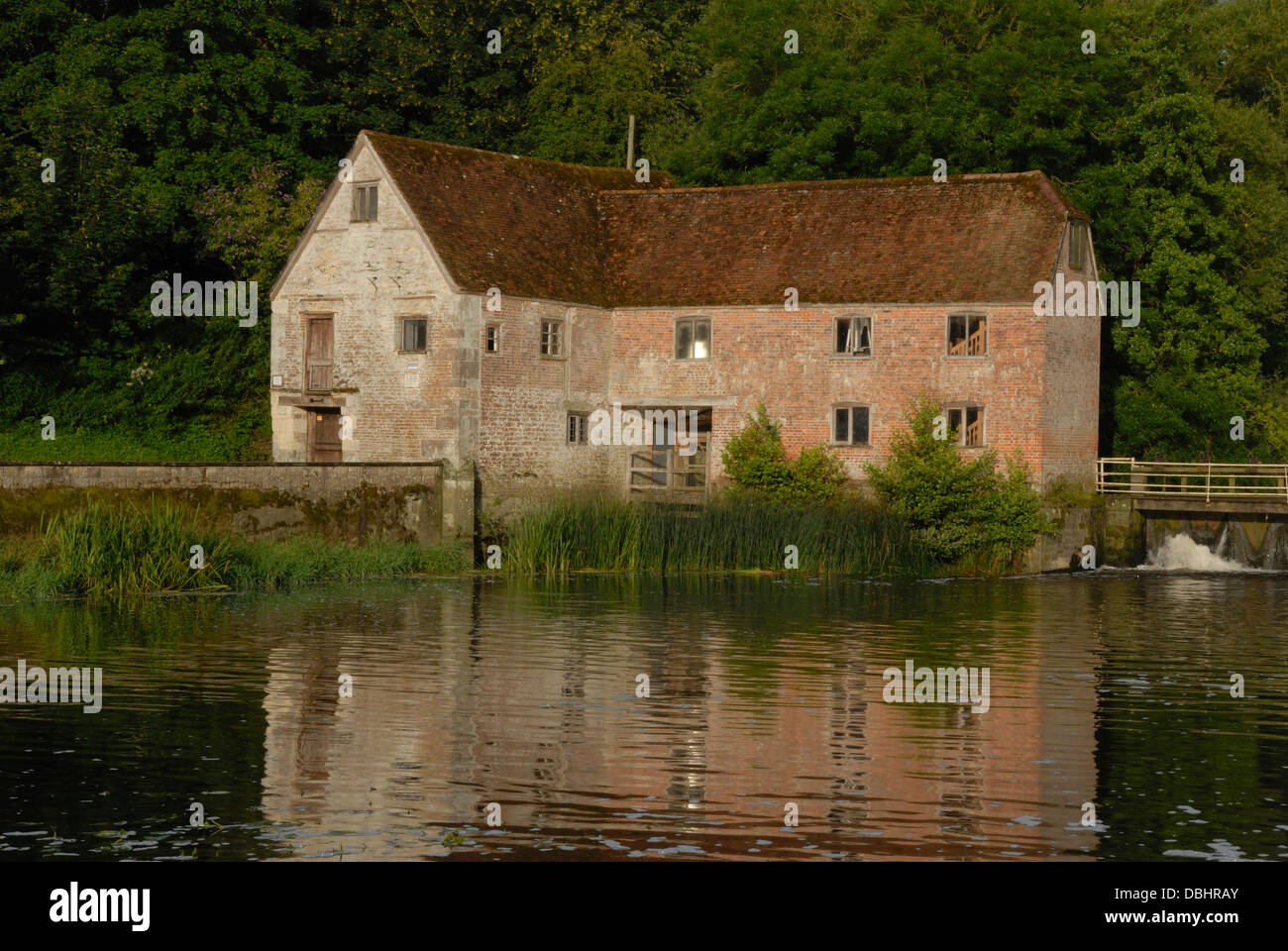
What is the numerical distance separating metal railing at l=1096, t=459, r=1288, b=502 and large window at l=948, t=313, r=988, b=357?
15.5 feet

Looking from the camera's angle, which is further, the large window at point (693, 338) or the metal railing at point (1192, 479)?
the large window at point (693, 338)

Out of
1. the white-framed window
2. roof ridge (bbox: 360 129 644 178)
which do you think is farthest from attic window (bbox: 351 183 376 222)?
the white-framed window

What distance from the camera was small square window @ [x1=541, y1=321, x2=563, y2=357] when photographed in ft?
163

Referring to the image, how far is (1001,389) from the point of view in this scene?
4806cm

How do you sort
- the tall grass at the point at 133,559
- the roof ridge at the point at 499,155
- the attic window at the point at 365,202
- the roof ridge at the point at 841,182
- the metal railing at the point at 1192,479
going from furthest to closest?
the roof ridge at the point at 841,182, the metal railing at the point at 1192,479, the roof ridge at the point at 499,155, the attic window at the point at 365,202, the tall grass at the point at 133,559

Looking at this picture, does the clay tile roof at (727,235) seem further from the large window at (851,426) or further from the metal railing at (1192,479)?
the metal railing at (1192,479)

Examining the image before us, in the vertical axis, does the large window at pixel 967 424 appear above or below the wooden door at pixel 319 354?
below

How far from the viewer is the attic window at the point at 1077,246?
161ft

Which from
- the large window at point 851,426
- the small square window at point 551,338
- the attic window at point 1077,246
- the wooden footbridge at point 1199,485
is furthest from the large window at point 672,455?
the wooden footbridge at point 1199,485

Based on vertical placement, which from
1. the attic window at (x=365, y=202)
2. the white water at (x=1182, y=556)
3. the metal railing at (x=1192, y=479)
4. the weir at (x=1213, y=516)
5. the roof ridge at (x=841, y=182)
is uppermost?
the roof ridge at (x=841, y=182)

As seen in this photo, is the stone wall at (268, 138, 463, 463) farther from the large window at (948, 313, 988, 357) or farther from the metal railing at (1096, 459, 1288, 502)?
the metal railing at (1096, 459, 1288, 502)

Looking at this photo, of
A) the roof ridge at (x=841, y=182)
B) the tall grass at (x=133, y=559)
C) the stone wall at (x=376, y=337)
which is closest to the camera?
the tall grass at (x=133, y=559)

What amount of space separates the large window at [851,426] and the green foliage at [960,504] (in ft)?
7.12
